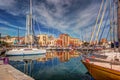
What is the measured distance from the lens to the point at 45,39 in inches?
7736

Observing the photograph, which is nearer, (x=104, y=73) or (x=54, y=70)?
(x=104, y=73)

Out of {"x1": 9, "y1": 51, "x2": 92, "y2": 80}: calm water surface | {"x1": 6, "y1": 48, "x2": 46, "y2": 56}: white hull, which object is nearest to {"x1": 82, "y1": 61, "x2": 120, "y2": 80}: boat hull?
{"x1": 9, "y1": 51, "x2": 92, "y2": 80}: calm water surface

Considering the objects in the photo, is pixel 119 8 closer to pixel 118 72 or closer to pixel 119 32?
pixel 119 32

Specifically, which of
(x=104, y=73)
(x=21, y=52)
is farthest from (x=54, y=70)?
(x=21, y=52)

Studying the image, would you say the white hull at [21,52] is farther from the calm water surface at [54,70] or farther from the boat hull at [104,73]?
the boat hull at [104,73]

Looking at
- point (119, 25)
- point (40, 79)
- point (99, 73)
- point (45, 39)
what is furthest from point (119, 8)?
point (45, 39)

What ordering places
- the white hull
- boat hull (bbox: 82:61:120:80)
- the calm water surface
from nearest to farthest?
boat hull (bbox: 82:61:120:80)
the calm water surface
the white hull

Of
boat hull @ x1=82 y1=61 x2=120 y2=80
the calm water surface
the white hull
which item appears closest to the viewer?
boat hull @ x1=82 y1=61 x2=120 y2=80

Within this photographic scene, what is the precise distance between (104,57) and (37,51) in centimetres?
4830

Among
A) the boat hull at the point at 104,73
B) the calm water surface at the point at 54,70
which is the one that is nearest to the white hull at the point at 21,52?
the calm water surface at the point at 54,70

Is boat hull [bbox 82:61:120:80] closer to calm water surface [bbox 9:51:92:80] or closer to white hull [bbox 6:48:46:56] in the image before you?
calm water surface [bbox 9:51:92:80]

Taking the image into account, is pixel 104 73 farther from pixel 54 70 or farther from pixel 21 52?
pixel 21 52

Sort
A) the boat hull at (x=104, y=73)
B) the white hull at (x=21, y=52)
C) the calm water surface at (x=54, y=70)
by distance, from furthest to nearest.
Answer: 1. the white hull at (x=21, y=52)
2. the calm water surface at (x=54, y=70)
3. the boat hull at (x=104, y=73)

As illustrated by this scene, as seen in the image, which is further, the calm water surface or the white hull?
the white hull
